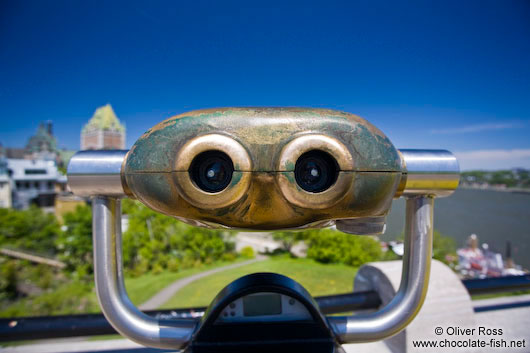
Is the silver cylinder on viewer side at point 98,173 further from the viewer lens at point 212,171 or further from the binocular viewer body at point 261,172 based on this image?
the viewer lens at point 212,171

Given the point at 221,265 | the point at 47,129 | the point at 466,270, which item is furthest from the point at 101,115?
the point at 466,270

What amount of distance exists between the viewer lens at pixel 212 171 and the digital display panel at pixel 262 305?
1.16 ft

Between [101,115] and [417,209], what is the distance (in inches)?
2348

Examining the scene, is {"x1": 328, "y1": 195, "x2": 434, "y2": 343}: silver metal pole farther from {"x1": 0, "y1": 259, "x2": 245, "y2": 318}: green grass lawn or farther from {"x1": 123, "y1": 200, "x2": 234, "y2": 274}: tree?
{"x1": 123, "y1": 200, "x2": 234, "y2": 274}: tree

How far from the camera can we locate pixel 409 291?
2.62ft

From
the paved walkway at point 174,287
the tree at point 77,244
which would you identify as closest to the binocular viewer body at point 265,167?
the paved walkway at point 174,287

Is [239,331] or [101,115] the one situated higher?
[101,115]

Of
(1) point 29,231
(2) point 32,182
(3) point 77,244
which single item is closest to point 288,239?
(3) point 77,244

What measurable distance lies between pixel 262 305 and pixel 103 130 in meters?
57.7

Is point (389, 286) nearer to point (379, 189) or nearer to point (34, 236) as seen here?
point (379, 189)

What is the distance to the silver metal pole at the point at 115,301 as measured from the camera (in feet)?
2.41

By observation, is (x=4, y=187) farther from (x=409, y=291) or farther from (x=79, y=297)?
(x=409, y=291)

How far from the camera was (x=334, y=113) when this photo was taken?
0.53 meters

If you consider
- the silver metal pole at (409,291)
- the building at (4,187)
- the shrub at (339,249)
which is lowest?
the shrub at (339,249)
